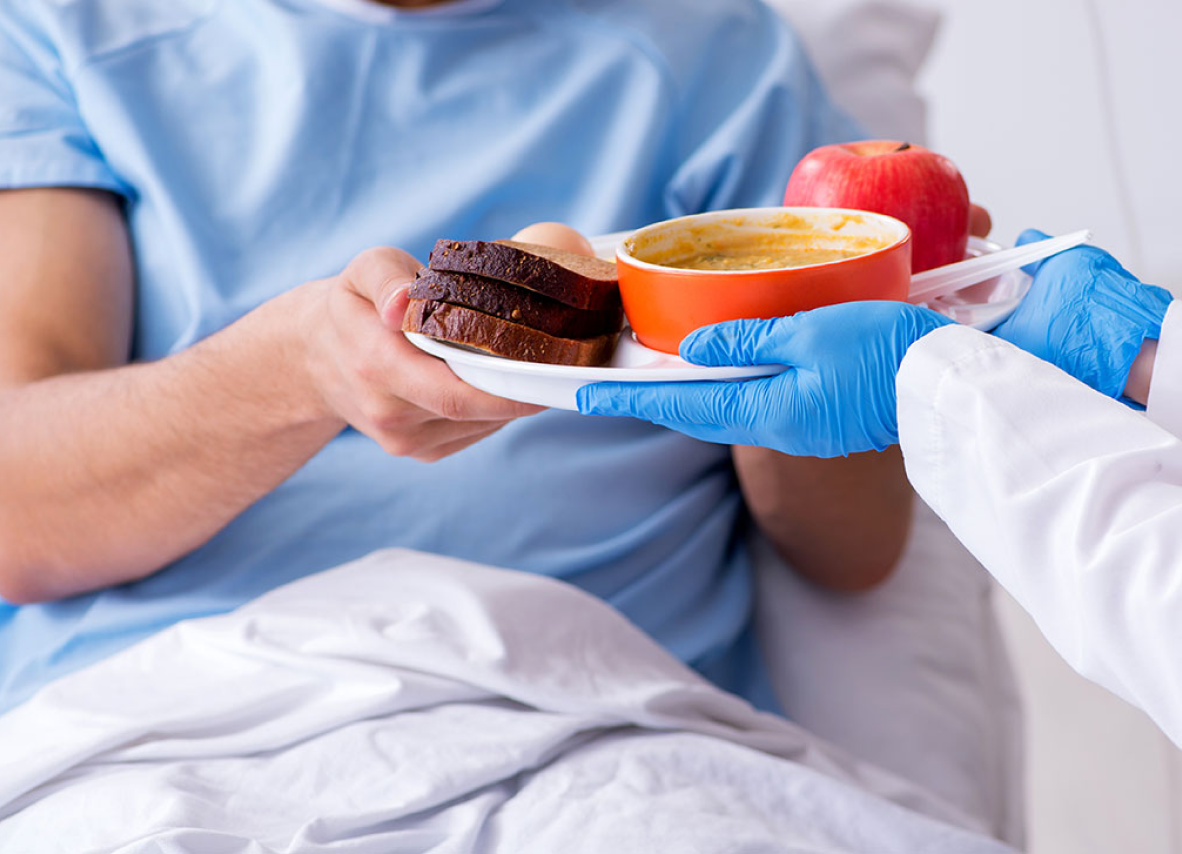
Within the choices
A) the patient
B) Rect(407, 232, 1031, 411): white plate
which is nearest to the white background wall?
the patient

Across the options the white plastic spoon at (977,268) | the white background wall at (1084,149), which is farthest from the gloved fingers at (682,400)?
the white background wall at (1084,149)

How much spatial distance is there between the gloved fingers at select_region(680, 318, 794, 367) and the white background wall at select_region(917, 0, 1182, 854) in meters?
1.34

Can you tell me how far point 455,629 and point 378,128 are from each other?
2.00ft

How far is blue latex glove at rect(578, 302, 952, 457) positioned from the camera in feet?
2.20

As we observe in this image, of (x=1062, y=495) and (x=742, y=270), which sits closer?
(x=1062, y=495)

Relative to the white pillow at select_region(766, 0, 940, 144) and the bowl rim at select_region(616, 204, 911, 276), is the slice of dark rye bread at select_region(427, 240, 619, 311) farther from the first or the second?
the white pillow at select_region(766, 0, 940, 144)

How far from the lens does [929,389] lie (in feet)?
2.09

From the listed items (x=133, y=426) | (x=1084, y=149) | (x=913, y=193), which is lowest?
(x=133, y=426)

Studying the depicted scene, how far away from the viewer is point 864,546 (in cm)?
118

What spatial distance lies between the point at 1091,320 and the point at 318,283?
24.4 inches

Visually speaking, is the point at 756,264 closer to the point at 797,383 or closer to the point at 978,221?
the point at 797,383

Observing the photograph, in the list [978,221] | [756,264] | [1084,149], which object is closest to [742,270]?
[756,264]

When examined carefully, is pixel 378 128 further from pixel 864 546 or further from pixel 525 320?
pixel 864 546

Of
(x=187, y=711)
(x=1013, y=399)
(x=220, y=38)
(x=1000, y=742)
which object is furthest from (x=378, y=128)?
(x=1000, y=742)
